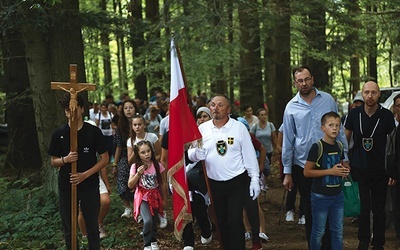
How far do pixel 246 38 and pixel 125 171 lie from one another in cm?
1014

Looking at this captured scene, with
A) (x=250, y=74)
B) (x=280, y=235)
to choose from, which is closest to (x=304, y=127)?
(x=280, y=235)

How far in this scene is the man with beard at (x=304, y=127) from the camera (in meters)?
7.31

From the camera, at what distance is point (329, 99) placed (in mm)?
7391

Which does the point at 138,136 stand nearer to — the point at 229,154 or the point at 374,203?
the point at 229,154

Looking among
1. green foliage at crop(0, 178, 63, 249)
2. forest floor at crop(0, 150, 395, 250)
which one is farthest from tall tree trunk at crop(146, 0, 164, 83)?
green foliage at crop(0, 178, 63, 249)

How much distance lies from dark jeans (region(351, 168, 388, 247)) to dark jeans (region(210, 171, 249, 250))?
5.79ft

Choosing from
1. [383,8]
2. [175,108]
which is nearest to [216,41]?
[383,8]

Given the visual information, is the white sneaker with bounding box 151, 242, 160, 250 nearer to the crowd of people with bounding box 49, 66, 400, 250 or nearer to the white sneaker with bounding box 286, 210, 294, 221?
the crowd of people with bounding box 49, 66, 400, 250

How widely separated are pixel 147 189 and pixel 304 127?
244 cm

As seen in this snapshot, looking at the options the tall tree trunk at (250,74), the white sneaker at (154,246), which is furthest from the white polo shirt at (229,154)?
the tall tree trunk at (250,74)

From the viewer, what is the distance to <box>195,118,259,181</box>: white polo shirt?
23.1 ft

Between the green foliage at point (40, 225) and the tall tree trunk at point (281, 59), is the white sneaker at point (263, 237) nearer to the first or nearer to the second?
the green foliage at point (40, 225)

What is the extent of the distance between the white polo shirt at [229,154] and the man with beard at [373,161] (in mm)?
1687

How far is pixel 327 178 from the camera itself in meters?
6.78
